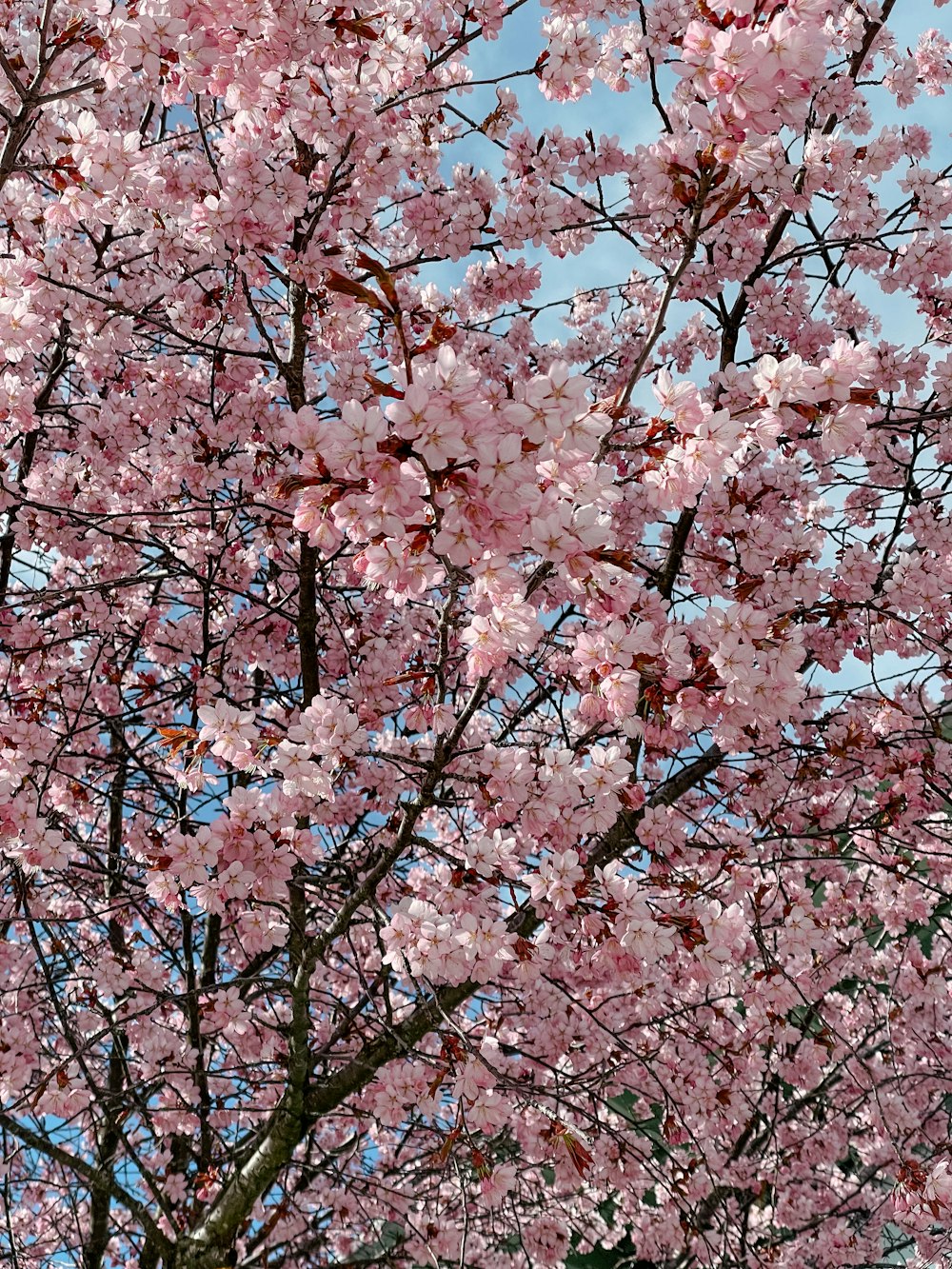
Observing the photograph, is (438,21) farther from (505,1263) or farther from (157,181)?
(505,1263)

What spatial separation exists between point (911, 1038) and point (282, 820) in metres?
6.27

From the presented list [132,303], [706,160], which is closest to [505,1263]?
[132,303]

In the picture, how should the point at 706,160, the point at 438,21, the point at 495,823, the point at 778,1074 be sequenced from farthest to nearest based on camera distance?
the point at 778,1074, the point at 438,21, the point at 495,823, the point at 706,160

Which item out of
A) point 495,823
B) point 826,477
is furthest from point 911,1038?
point 495,823

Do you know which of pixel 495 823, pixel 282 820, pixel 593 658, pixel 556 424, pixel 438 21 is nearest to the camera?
pixel 556 424

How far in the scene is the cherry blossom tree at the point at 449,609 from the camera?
2447 mm

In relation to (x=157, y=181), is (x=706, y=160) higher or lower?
lower

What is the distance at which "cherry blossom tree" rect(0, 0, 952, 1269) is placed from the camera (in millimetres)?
2447

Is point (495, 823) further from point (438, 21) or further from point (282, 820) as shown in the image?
point (438, 21)

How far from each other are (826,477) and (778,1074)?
14.1 feet

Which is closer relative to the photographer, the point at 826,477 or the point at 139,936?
the point at 826,477

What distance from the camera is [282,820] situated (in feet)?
11.1

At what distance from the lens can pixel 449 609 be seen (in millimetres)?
2637

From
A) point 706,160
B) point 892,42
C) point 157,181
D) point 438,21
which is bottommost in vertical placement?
point 706,160
